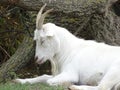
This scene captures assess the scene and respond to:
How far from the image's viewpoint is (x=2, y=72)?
10.1 meters

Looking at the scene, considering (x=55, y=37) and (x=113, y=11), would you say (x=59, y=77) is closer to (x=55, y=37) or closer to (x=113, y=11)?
(x=55, y=37)

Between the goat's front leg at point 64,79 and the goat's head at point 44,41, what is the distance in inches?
20.5

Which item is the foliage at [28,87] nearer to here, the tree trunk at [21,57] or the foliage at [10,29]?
the tree trunk at [21,57]

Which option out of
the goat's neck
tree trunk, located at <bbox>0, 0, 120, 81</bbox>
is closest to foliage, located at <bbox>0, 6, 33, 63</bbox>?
tree trunk, located at <bbox>0, 0, 120, 81</bbox>

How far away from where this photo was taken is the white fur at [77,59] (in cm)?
748

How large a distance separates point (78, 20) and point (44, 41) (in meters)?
2.89

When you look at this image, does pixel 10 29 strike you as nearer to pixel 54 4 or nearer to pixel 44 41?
pixel 54 4

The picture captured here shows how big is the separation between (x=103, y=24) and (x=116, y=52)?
2878 mm

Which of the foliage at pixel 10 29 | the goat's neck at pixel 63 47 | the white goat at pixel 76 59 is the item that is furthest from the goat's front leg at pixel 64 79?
the foliage at pixel 10 29

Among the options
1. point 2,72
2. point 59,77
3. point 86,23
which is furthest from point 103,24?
point 59,77

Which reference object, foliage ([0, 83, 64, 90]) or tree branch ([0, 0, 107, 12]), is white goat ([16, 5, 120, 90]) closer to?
foliage ([0, 83, 64, 90])

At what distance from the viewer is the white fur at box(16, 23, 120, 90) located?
7480mm

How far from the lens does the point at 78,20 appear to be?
1107 cm

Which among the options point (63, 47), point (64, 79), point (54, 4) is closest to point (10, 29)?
point (54, 4)
